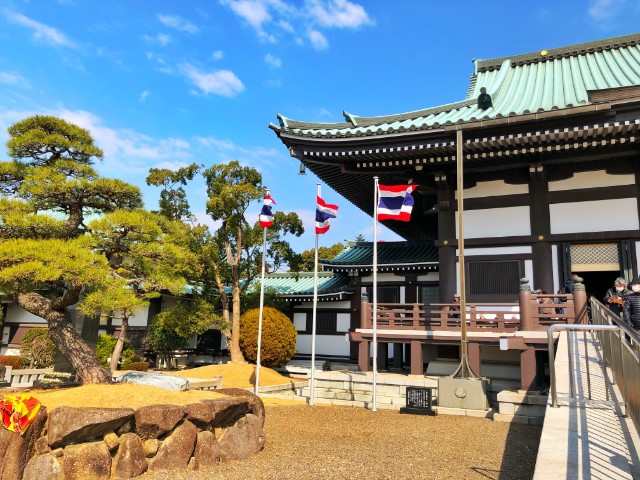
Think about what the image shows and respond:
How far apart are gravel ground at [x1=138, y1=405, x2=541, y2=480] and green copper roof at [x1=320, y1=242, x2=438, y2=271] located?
8.27 metres

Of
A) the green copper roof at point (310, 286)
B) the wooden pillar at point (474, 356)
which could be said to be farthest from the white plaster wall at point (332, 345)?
the wooden pillar at point (474, 356)

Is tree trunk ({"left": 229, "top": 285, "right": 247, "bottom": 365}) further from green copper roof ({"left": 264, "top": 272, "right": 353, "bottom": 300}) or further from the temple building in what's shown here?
the temple building

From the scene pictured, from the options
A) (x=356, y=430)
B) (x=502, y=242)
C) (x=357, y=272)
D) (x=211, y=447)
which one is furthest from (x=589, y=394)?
(x=357, y=272)

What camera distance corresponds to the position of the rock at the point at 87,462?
16.9 ft

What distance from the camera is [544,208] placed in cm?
1209

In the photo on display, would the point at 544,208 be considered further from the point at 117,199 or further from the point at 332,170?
the point at 117,199

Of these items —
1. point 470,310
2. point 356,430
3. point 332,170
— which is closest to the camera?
point 356,430

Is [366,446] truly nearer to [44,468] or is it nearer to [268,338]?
[44,468]

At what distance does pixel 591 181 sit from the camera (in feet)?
38.8

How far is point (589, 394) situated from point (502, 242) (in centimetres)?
671

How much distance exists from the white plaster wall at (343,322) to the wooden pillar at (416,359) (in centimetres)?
833

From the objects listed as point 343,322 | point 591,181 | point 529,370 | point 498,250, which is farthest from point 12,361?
point 591,181

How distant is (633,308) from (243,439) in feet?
23.5

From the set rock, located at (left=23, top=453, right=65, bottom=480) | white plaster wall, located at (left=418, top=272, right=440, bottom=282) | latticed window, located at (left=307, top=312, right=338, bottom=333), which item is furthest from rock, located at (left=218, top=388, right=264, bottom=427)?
latticed window, located at (left=307, top=312, right=338, bottom=333)
